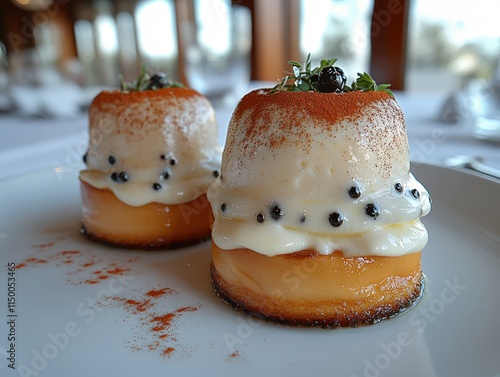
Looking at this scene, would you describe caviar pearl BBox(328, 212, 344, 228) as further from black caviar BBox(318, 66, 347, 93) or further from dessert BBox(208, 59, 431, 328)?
black caviar BBox(318, 66, 347, 93)

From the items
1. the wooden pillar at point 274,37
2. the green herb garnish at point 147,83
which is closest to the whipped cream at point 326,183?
the green herb garnish at point 147,83

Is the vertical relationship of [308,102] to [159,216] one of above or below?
above

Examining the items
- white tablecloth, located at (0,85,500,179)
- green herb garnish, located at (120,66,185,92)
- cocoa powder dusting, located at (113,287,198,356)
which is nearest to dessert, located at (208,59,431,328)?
cocoa powder dusting, located at (113,287,198,356)

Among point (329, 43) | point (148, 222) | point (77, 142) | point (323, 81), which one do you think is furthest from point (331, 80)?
point (329, 43)

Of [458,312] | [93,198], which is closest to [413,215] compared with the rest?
[458,312]

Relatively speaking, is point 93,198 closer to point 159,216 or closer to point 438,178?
point 159,216

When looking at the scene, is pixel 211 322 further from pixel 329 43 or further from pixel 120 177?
pixel 329 43

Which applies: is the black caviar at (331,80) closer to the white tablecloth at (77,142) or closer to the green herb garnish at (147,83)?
the green herb garnish at (147,83)
